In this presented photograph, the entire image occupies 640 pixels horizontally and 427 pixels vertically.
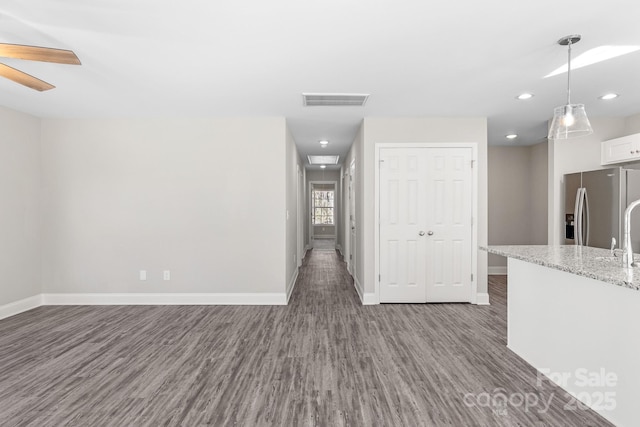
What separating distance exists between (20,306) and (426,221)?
17.7ft

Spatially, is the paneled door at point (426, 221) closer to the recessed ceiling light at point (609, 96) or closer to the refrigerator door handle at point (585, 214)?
the refrigerator door handle at point (585, 214)

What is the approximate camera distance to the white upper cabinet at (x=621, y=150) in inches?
152

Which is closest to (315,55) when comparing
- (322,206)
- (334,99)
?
(334,99)

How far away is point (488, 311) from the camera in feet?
13.4

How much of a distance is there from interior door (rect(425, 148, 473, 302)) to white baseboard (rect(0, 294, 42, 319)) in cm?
528

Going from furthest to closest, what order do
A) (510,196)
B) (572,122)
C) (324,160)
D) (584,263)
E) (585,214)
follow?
(324,160)
(510,196)
(585,214)
(572,122)
(584,263)

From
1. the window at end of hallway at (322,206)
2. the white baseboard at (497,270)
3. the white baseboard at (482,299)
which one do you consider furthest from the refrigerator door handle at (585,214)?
the window at end of hallway at (322,206)

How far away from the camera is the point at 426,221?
4.39 m

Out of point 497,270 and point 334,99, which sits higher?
point 334,99

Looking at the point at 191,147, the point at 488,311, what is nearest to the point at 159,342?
the point at 191,147

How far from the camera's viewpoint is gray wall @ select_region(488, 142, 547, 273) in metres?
6.23

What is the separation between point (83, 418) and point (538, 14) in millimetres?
3867

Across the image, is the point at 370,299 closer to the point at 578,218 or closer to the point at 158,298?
the point at 578,218

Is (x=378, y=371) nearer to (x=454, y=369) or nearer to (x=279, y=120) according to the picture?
(x=454, y=369)
